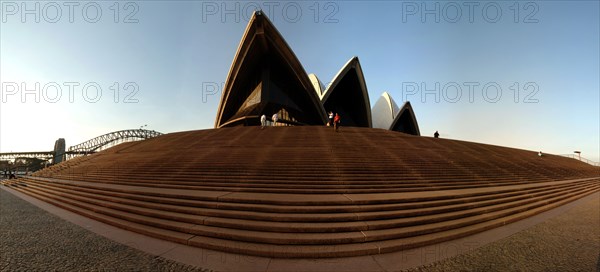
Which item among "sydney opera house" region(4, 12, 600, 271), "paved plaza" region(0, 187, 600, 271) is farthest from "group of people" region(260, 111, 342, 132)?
"paved plaza" region(0, 187, 600, 271)

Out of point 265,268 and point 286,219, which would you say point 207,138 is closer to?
point 286,219

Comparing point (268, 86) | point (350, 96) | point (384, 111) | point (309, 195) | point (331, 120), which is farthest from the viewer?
point (384, 111)

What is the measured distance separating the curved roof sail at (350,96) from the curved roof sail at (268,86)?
153 inches

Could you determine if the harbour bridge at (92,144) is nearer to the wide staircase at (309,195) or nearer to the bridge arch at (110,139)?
the bridge arch at (110,139)

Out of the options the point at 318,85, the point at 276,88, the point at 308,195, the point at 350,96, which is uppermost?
the point at 318,85

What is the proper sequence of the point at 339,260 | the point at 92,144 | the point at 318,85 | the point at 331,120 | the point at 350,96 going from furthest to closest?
the point at 92,144
the point at 318,85
the point at 350,96
the point at 331,120
the point at 339,260

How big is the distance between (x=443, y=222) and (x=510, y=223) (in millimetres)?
2280

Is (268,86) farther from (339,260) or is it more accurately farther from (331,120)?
(339,260)

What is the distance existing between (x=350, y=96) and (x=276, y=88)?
42.7 feet

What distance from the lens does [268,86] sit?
32719mm

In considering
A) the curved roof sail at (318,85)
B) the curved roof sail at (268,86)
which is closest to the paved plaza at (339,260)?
the curved roof sail at (268,86)

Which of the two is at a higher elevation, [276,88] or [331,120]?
[276,88]

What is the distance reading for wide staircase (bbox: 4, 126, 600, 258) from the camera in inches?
177

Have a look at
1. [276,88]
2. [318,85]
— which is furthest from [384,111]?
Answer: [276,88]
